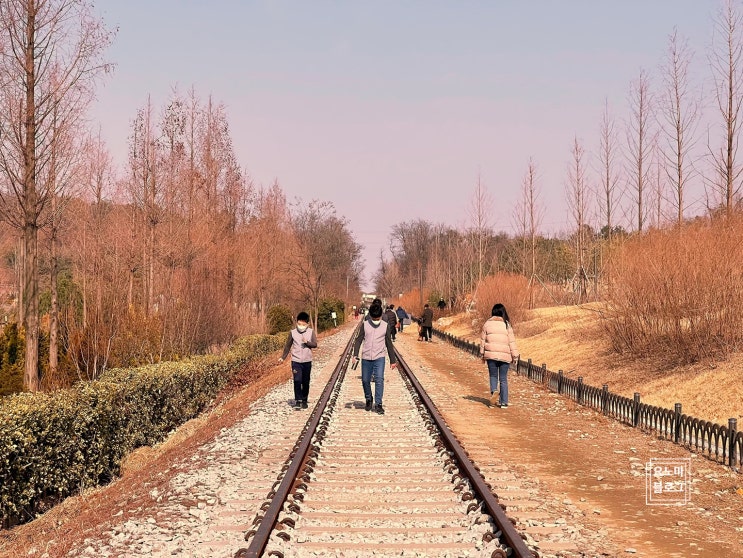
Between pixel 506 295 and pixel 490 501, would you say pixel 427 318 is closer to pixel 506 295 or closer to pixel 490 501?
pixel 506 295

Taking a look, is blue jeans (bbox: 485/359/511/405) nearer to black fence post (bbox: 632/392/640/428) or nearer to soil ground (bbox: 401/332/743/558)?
soil ground (bbox: 401/332/743/558)

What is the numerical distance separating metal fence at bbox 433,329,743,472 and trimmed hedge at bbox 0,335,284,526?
27.5 ft

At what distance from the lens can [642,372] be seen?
17703 mm

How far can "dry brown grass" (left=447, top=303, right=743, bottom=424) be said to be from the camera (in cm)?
1341

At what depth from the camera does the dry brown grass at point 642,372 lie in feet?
44.0

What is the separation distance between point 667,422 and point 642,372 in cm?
690

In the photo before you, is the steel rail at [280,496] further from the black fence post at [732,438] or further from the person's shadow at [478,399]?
the black fence post at [732,438]

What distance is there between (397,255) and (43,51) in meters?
143

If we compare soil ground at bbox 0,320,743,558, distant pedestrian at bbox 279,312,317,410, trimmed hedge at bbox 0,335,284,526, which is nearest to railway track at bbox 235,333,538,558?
soil ground at bbox 0,320,743,558

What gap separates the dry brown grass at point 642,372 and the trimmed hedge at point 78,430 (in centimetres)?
978

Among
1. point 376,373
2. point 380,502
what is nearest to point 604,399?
point 376,373

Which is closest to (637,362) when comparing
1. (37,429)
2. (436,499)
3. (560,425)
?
(560,425)

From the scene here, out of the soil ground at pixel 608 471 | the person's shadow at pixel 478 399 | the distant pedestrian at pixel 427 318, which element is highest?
the distant pedestrian at pixel 427 318

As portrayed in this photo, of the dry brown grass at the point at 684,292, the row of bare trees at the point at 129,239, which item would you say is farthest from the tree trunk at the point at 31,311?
the dry brown grass at the point at 684,292
